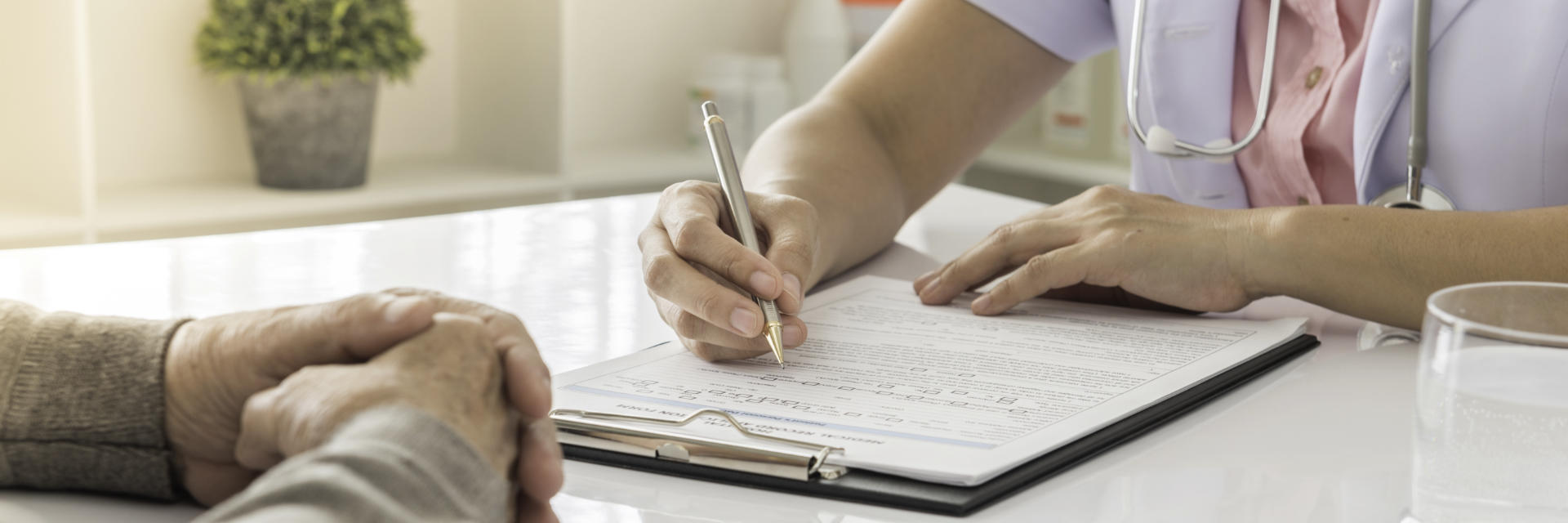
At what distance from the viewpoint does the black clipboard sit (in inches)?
20.0

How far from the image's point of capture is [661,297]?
728 mm

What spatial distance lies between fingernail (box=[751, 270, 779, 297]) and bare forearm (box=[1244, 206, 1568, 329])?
30 centimetres

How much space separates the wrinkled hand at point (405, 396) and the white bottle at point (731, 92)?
6.67 feet

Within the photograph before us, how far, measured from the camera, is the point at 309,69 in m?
2.14

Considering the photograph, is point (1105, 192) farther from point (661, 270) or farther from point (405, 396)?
point (405, 396)

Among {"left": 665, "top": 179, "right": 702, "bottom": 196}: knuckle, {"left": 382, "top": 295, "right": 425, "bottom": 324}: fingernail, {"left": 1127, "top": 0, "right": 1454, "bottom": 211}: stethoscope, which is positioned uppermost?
{"left": 1127, "top": 0, "right": 1454, "bottom": 211}: stethoscope

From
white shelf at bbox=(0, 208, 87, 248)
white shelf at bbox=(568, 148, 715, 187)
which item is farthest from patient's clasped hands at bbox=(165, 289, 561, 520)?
white shelf at bbox=(568, 148, 715, 187)

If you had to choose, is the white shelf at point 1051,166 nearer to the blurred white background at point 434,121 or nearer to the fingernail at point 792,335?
the blurred white background at point 434,121

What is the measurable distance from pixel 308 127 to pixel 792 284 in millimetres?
1698

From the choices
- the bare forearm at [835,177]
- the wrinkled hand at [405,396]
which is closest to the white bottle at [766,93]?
the bare forearm at [835,177]

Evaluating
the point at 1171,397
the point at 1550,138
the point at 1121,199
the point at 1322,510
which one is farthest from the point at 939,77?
the point at 1322,510

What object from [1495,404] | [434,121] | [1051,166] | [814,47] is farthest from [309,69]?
[1495,404]

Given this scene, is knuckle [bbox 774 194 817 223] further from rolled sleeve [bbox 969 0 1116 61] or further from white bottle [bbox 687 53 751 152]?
white bottle [bbox 687 53 751 152]

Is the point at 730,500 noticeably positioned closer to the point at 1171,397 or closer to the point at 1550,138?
the point at 1171,397
